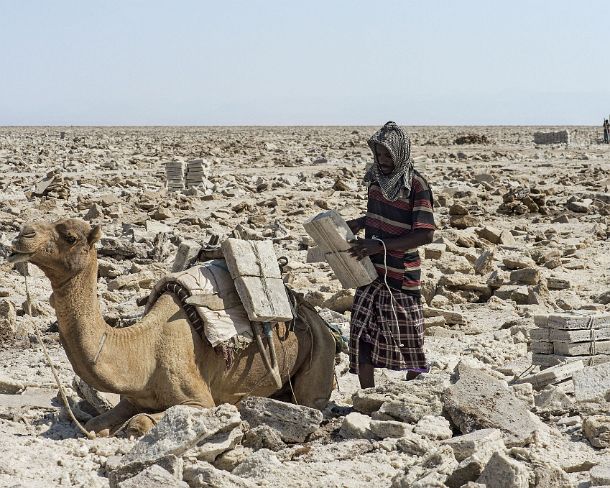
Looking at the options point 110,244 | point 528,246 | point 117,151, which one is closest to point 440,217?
point 528,246

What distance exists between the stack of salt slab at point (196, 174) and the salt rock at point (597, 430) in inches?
639

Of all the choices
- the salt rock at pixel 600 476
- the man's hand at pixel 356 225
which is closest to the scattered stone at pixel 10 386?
the man's hand at pixel 356 225

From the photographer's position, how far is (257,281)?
6297 millimetres

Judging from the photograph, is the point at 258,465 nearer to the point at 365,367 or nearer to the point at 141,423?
the point at 141,423

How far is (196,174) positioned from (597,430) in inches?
654

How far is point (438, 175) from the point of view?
27.8 meters

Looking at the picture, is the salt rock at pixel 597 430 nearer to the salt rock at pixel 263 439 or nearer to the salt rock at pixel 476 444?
the salt rock at pixel 476 444

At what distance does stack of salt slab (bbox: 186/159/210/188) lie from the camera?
21.4 metres

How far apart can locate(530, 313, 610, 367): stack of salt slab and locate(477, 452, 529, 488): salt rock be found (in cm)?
301

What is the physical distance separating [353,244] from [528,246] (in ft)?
29.0

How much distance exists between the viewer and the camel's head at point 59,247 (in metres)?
5.15

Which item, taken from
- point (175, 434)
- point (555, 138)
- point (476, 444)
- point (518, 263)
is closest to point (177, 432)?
point (175, 434)

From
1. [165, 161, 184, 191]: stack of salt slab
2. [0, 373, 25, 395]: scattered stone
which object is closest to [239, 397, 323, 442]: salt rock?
[0, 373, 25, 395]: scattered stone

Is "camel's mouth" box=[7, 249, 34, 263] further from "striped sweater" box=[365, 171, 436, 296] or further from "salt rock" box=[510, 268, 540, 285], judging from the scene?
"salt rock" box=[510, 268, 540, 285]
